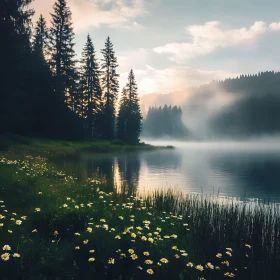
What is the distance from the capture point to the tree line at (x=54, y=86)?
28.5m

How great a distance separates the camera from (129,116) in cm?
7331

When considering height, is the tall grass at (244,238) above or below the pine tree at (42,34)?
below

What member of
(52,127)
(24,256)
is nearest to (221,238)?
(24,256)

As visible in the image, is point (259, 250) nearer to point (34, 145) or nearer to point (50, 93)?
point (34, 145)

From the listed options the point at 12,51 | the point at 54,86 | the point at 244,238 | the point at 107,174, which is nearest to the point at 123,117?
the point at 54,86

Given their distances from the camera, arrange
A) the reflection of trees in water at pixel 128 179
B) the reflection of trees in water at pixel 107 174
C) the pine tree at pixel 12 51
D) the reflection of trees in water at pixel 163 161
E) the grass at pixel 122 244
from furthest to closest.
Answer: the reflection of trees in water at pixel 163 161
the pine tree at pixel 12 51
the reflection of trees in water at pixel 107 174
the reflection of trees in water at pixel 128 179
the grass at pixel 122 244

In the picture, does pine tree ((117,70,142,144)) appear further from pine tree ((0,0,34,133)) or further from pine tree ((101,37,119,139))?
pine tree ((0,0,34,133))

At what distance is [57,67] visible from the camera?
50.9 m

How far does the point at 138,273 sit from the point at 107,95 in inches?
2534

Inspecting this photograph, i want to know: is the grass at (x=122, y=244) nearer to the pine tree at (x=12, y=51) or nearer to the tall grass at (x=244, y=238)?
the tall grass at (x=244, y=238)

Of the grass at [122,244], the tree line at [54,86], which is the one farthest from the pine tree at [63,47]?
the grass at [122,244]

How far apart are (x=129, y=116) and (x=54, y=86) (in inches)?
1255

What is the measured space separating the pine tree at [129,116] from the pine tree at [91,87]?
29.4 ft

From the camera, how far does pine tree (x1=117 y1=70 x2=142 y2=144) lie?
70.4 meters
